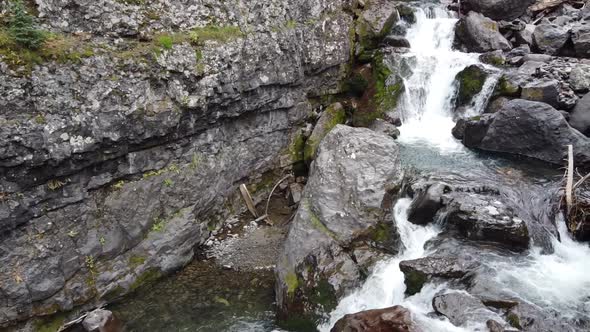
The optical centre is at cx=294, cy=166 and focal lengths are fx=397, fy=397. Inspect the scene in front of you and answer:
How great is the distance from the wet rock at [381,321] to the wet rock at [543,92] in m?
10.2

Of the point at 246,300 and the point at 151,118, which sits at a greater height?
the point at 151,118

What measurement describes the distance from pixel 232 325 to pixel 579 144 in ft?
36.5

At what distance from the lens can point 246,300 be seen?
9.34m

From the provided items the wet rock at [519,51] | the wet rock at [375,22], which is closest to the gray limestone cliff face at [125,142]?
the wet rock at [375,22]

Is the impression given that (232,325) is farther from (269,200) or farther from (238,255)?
(269,200)

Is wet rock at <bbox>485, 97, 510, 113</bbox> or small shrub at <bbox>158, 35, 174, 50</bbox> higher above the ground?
small shrub at <bbox>158, 35, 174, 50</bbox>

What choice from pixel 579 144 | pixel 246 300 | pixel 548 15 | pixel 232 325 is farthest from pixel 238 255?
pixel 548 15

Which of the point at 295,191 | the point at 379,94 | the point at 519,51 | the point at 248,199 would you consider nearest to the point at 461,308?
the point at 295,191

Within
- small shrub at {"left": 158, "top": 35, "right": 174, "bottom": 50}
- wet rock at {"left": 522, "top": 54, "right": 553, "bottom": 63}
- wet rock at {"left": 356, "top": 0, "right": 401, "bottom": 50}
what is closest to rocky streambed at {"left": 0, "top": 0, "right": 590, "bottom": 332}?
small shrub at {"left": 158, "top": 35, "right": 174, "bottom": 50}

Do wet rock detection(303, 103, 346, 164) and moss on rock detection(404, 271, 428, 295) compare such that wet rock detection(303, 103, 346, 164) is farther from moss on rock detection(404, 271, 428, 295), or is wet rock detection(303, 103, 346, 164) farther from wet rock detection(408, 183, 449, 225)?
moss on rock detection(404, 271, 428, 295)

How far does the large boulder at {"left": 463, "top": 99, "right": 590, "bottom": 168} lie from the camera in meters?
12.1

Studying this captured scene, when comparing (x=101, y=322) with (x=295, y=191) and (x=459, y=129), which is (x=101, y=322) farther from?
(x=459, y=129)

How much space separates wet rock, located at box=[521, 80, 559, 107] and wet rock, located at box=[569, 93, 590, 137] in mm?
629

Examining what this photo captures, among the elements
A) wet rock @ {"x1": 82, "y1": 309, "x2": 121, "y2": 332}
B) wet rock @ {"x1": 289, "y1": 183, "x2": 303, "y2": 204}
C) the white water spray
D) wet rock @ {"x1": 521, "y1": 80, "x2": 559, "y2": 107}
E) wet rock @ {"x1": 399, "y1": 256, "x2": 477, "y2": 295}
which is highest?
wet rock @ {"x1": 521, "y1": 80, "x2": 559, "y2": 107}
